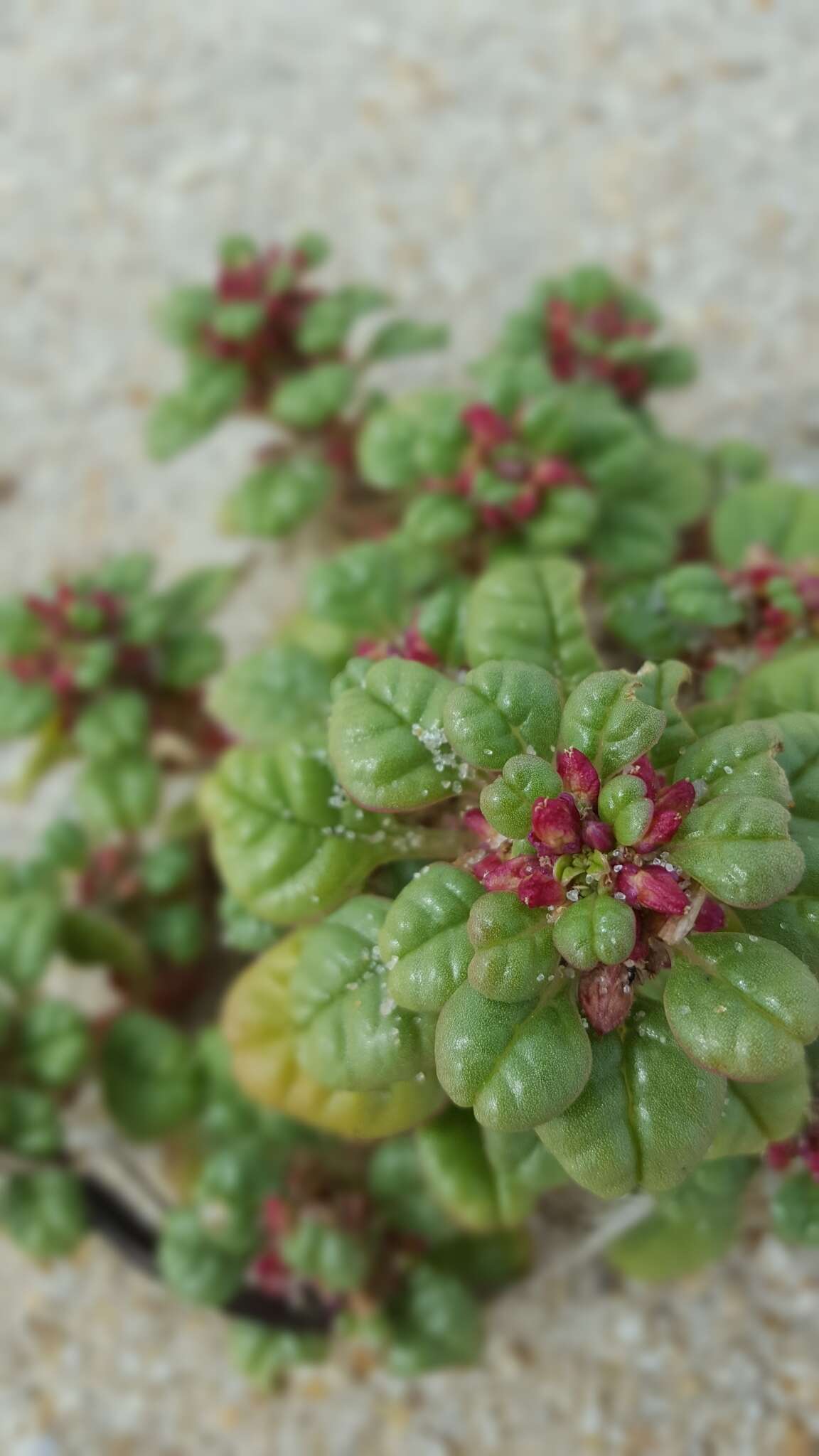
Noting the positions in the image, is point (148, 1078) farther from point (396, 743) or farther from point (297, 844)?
point (396, 743)

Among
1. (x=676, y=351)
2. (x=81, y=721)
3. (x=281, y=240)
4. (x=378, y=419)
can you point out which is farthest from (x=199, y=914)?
(x=281, y=240)

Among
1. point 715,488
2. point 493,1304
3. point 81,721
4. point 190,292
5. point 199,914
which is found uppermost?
point 190,292

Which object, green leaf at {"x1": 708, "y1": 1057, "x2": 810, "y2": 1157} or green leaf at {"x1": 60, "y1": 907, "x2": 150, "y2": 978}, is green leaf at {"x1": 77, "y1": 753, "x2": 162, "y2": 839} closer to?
green leaf at {"x1": 60, "y1": 907, "x2": 150, "y2": 978}

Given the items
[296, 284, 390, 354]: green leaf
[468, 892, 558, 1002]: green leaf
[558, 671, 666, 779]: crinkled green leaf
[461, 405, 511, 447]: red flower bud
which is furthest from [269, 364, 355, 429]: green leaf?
[468, 892, 558, 1002]: green leaf

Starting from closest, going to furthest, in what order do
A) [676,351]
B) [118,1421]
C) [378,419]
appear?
[378,419] → [118,1421] → [676,351]

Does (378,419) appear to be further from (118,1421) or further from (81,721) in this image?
(118,1421)

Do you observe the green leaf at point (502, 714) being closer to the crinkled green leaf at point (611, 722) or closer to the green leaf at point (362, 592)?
the crinkled green leaf at point (611, 722)

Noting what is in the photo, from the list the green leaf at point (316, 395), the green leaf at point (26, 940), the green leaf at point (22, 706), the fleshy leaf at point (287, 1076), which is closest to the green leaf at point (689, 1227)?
the fleshy leaf at point (287, 1076)
